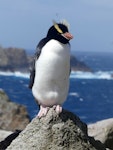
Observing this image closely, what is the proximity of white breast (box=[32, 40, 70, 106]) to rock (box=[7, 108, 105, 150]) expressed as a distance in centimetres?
23

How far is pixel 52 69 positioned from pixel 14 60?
4002 inches

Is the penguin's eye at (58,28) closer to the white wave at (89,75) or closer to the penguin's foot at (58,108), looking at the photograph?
the penguin's foot at (58,108)

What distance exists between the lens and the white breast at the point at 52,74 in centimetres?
818

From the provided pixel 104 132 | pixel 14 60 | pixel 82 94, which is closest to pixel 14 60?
pixel 14 60

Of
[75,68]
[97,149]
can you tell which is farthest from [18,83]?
[97,149]

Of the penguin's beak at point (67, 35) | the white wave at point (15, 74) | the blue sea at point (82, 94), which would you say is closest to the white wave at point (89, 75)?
the blue sea at point (82, 94)

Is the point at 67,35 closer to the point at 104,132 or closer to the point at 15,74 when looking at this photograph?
the point at 104,132

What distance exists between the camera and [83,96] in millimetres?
88562

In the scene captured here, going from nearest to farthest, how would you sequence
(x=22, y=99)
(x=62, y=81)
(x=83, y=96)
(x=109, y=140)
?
(x=62, y=81)
(x=109, y=140)
(x=22, y=99)
(x=83, y=96)

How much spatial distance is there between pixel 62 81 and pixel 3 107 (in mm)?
10116

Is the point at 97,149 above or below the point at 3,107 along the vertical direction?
above

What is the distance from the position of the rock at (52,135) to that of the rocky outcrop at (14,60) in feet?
319

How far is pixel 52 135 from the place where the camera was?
8.56m

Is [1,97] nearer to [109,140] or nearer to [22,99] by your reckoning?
[109,140]
